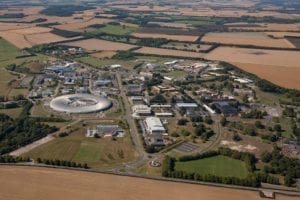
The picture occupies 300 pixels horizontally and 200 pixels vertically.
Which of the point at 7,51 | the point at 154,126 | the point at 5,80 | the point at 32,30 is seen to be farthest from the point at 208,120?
the point at 32,30

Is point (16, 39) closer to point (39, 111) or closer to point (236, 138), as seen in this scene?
point (39, 111)

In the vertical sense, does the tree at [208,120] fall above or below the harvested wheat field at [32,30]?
below

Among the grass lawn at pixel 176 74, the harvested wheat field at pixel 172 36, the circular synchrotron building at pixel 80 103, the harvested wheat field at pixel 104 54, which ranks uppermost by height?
the harvested wheat field at pixel 172 36

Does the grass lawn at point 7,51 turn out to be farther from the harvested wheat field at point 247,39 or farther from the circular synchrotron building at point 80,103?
the harvested wheat field at point 247,39

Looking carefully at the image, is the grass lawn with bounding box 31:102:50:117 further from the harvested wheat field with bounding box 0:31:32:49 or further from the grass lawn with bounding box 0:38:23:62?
the harvested wheat field with bounding box 0:31:32:49

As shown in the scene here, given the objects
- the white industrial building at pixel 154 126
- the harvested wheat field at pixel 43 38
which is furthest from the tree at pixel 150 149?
the harvested wheat field at pixel 43 38

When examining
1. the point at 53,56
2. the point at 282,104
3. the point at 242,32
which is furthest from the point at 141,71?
the point at 242,32

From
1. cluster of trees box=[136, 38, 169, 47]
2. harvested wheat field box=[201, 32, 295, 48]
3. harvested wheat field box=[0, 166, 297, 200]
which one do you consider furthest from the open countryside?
harvested wheat field box=[201, 32, 295, 48]

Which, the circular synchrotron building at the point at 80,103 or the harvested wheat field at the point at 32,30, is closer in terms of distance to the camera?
the circular synchrotron building at the point at 80,103
